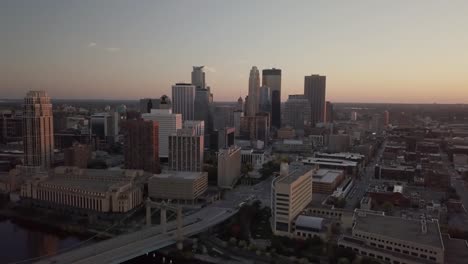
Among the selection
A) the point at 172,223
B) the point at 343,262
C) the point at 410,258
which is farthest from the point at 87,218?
the point at 410,258

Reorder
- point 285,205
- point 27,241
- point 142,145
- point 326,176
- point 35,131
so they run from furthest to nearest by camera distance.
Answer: point 142,145
point 35,131
point 326,176
point 27,241
point 285,205

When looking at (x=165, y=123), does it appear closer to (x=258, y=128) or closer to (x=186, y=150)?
(x=186, y=150)

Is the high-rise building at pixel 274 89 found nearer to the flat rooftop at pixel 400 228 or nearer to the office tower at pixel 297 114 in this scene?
the office tower at pixel 297 114

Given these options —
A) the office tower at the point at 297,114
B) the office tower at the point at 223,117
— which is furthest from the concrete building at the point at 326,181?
the office tower at the point at 297,114

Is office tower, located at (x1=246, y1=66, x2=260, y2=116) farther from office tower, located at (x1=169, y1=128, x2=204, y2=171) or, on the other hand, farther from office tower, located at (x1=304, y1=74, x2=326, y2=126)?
office tower, located at (x1=169, y1=128, x2=204, y2=171)

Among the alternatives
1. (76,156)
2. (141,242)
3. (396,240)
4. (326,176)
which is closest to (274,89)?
(326,176)

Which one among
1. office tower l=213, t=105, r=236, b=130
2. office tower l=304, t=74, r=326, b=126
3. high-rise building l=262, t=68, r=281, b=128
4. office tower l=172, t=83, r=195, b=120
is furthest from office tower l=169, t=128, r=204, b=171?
office tower l=304, t=74, r=326, b=126
